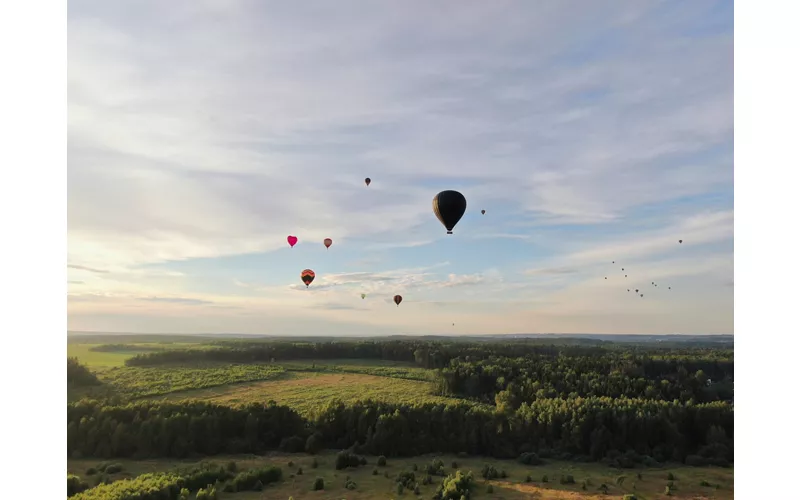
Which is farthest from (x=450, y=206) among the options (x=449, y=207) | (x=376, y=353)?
(x=376, y=353)

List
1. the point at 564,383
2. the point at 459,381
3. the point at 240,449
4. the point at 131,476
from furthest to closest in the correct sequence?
the point at 459,381, the point at 564,383, the point at 240,449, the point at 131,476

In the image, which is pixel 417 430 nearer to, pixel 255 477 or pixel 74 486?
pixel 255 477

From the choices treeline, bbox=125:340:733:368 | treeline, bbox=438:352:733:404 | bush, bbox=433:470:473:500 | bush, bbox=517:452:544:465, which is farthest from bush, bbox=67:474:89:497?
treeline, bbox=125:340:733:368

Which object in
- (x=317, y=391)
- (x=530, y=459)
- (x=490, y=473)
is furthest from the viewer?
(x=317, y=391)

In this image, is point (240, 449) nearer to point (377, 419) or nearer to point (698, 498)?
point (377, 419)

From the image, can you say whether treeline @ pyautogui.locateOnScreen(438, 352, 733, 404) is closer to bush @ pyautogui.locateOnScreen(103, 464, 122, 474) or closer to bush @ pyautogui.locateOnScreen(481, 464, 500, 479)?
bush @ pyautogui.locateOnScreen(481, 464, 500, 479)

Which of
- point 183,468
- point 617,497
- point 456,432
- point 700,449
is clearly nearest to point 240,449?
point 183,468
